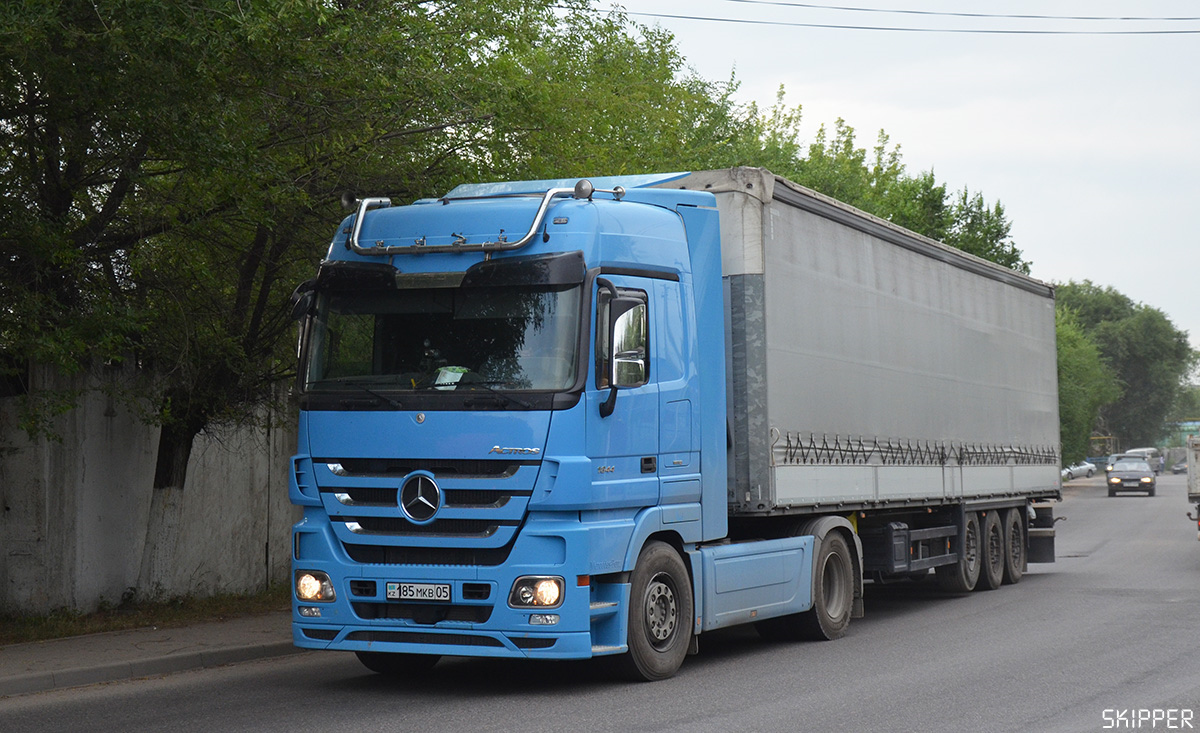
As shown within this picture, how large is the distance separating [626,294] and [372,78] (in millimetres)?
3584

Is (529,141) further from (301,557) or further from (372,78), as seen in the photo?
(301,557)

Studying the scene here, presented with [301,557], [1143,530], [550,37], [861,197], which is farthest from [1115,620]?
[861,197]

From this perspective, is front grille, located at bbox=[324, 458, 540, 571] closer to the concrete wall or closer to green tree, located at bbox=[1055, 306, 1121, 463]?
the concrete wall

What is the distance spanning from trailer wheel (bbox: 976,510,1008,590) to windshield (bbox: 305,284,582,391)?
986 cm

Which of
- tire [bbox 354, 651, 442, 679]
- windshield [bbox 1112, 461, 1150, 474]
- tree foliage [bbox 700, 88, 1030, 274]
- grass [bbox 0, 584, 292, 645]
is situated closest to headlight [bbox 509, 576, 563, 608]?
tire [bbox 354, 651, 442, 679]

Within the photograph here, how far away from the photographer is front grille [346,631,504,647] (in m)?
8.93

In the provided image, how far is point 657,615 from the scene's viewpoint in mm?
9719

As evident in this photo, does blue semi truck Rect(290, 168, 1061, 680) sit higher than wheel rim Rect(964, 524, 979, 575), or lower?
higher

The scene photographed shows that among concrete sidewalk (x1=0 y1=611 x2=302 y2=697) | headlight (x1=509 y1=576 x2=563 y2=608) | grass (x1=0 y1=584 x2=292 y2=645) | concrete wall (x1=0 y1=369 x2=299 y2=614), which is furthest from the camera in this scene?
concrete wall (x1=0 y1=369 x2=299 y2=614)

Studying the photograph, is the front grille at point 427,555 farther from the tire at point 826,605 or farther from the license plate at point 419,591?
the tire at point 826,605

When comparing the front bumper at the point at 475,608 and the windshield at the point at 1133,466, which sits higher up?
the windshield at the point at 1133,466

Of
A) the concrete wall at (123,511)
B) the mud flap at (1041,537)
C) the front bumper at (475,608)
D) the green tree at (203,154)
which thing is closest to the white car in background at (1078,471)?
the mud flap at (1041,537)

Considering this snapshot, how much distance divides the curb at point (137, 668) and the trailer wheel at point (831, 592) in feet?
15.6

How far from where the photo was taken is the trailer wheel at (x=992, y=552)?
56.3ft
